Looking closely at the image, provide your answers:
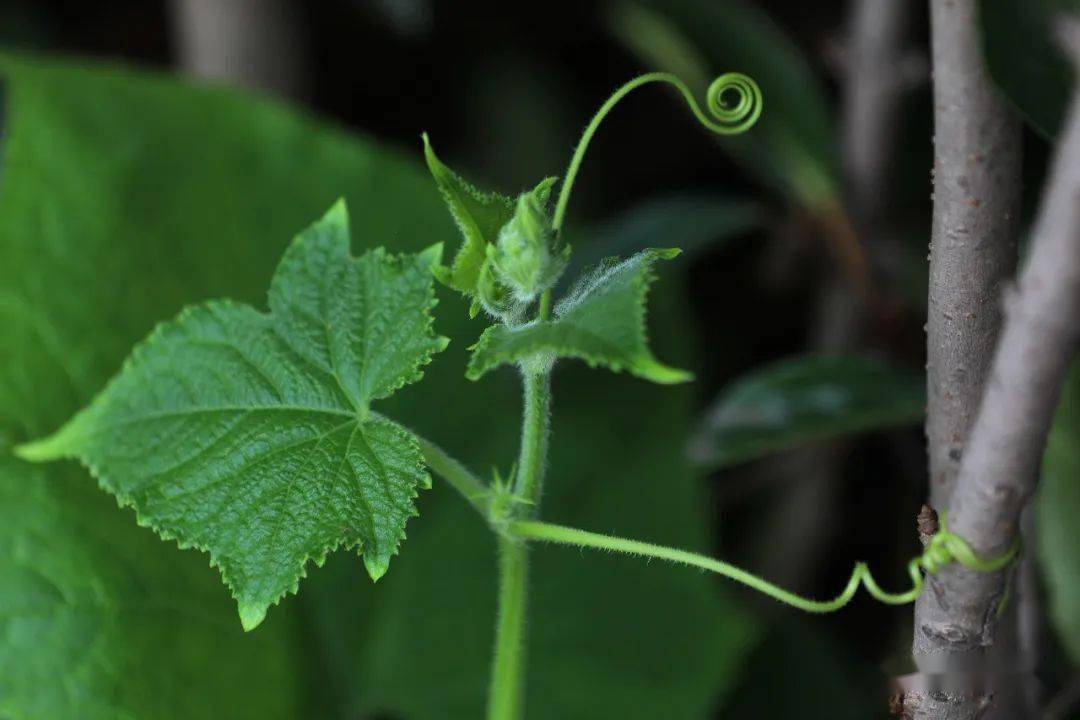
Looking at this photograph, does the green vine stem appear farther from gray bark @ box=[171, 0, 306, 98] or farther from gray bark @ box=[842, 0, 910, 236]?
gray bark @ box=[171, 0, 306, 98]

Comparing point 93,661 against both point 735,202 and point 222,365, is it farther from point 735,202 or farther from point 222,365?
point 735,202

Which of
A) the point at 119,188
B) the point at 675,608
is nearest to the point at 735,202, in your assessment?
the point at 675,608

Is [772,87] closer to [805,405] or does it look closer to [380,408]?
[805,405]

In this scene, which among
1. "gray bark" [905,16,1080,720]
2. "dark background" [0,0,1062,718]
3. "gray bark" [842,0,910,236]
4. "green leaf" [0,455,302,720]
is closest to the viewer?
"gray bark" [905,16,1080,720]

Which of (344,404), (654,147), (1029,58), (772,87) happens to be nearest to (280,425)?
(344,404)

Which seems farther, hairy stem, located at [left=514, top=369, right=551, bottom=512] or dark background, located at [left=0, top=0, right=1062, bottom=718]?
dark background, located at [left=0, top=0, right=1062, bottom=718]

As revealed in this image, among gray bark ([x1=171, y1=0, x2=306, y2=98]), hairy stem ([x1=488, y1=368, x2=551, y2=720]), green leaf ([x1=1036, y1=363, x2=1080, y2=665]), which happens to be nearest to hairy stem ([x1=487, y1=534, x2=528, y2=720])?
hairy stem ([x1=488, y1=368, x2=551, y2=720])

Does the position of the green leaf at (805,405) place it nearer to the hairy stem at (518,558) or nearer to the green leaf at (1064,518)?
the green leaf at (1064,518)

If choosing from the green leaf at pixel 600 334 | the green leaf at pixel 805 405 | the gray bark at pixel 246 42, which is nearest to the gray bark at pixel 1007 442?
the green leaf at pixel 600 334
